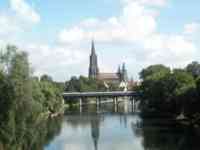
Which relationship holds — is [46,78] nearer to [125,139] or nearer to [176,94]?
[176,94]

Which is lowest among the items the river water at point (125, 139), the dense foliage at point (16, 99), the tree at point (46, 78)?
the river water at point (125, 139)

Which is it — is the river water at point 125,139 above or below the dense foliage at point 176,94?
below

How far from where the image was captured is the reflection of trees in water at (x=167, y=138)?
51219mm

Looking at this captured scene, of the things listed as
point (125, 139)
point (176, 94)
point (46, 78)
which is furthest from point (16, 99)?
point (46, 78)

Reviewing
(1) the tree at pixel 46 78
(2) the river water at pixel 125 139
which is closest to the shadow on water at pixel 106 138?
(2) the river water at pixel 125 139

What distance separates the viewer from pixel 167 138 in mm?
57844

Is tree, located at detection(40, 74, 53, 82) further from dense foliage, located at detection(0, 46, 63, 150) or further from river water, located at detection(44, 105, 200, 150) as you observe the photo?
dense foliage, located at detection(0, 46, 63, 150)

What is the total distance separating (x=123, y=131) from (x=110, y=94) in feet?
283

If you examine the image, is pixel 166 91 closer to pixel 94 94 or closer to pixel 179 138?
pixel 179 138

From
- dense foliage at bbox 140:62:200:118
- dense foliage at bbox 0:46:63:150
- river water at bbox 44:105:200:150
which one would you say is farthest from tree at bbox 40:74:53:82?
dense foliage at bbox 0:46:63:150

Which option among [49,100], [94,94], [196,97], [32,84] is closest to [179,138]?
[196,97]

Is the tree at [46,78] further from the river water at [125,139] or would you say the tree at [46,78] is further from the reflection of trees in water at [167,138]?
the reflection of trees in water at [167,138]

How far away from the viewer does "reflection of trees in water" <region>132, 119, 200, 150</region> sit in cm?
5122

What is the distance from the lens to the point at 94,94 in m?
156
